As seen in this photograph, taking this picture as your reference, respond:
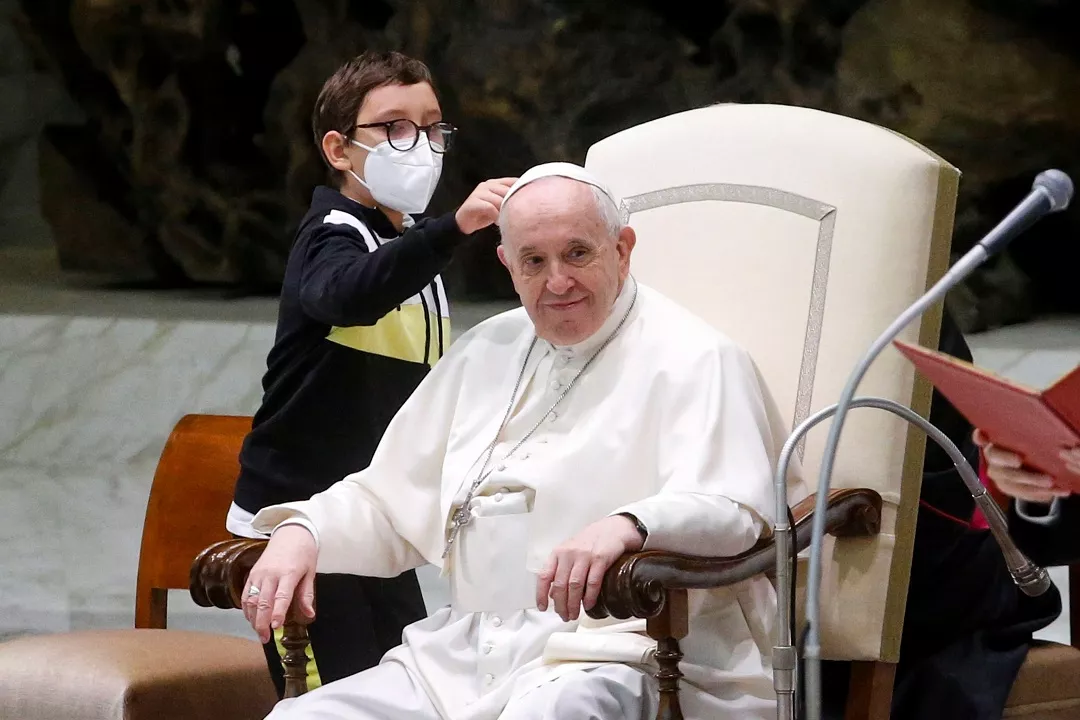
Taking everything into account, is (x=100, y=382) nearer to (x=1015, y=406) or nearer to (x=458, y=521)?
(x=458, y=521)

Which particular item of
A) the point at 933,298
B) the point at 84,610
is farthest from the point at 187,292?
the point at 933,298

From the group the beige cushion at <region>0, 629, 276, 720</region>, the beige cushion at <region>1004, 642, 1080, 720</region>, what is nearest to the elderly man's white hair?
the beige cushion at <region>1004, 642, 1080, 720</region>

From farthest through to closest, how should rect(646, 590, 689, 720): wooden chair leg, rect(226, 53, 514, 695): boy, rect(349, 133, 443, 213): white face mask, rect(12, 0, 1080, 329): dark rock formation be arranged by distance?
rect(12, 0, 1080, 329): dark rock formation
rect(349, 133, 443, 213): white face mask
rect(226, 53, 514, 695): boy
rect(646, 590, 689, 720): wooden chair leg

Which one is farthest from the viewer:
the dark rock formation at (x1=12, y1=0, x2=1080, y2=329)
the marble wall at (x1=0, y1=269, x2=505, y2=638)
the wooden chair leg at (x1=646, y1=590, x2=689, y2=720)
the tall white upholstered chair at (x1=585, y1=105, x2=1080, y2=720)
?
the marble wall at (x1=0, y1=269, x2=505, y2=638)

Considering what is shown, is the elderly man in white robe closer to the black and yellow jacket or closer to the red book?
the black and yellow jacket

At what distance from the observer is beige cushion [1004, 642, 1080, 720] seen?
8.35ft

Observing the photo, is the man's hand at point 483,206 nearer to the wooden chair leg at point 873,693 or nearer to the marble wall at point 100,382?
the wooden chair leg at point 873,693

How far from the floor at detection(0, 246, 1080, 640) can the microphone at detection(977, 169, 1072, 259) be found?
4.17 meters

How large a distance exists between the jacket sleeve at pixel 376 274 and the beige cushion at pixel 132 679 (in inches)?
34.5

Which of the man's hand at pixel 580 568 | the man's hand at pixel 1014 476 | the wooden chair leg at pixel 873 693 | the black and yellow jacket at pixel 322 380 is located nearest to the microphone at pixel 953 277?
the man's hand at pixel 1014 476

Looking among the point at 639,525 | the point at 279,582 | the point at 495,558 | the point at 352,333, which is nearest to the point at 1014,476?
the point at 639,525

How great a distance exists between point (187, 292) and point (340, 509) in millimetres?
4273

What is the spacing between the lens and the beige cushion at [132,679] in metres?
2.99

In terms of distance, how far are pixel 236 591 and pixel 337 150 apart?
1.03 m
